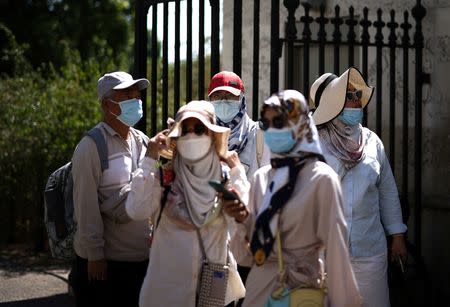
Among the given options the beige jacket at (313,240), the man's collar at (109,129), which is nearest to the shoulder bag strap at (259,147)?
the man's collar at (109,129)

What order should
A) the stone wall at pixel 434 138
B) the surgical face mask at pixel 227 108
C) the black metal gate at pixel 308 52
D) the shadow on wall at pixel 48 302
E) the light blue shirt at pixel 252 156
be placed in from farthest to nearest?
1. the shadow on wall at pixel 48 302
2. the stone wall at pixel 434 138
3. the black metal gate at pixel 308 52
4. the surgical face mask at pixel 227 108
5. the light blue shirt at pixel 252 156

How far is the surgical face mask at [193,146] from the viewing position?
4742mm

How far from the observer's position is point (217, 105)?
6.07 meters

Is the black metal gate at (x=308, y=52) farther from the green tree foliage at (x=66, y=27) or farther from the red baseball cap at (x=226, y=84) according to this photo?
the green tree foliage at (x=66, y=27)

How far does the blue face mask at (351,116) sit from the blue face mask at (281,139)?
1577 millimetres

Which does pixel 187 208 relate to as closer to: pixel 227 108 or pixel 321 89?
pixel 227 108

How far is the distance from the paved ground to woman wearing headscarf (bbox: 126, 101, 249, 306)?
4.29m

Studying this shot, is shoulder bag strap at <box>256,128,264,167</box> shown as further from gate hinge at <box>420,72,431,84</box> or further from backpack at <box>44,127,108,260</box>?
gate hinge at <box>420,72,431,84</box>

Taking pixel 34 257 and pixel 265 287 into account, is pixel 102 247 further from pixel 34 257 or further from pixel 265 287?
pixel 34 257

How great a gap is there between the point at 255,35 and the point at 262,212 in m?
3.01

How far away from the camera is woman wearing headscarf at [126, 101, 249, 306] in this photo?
4766 millimetres

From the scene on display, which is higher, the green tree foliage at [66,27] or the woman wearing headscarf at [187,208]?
the green tree foliage at [66,27]

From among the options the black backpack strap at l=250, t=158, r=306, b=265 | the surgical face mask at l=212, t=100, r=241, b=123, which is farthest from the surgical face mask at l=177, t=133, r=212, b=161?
the surgical face mask at l=212, t=100, r=241, b=123

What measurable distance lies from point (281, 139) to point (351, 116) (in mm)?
1615
